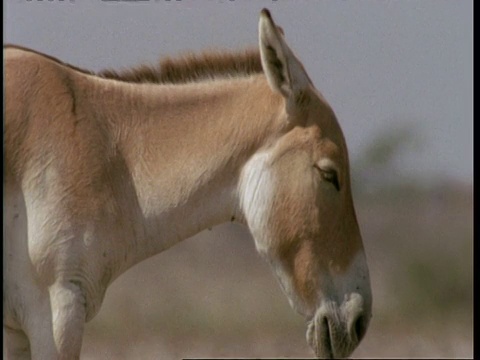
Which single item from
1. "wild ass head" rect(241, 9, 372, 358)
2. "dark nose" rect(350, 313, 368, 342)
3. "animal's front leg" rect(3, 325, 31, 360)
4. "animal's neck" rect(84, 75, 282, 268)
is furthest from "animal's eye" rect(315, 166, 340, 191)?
"animal's front leg" rect(3, 325, 31, 360)

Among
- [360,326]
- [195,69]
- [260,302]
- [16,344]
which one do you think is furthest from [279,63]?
[260,302]

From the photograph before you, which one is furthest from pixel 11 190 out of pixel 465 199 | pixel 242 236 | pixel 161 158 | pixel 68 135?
pixel 465 199

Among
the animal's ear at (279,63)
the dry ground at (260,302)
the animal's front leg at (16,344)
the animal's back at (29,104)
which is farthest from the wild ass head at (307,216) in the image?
the dry ground at (260,302)

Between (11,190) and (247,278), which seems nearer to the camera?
(11,190)

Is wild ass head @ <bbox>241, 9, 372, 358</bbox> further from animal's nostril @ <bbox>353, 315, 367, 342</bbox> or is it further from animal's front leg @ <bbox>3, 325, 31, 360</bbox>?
animal's front leg @ <bbox>3, 325, 31, 360</bbox>

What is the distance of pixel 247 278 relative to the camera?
21297 millimetres

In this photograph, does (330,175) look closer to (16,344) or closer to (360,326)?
(360,326)

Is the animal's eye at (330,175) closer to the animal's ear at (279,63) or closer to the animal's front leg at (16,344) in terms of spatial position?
the animal's ear at (279,63)

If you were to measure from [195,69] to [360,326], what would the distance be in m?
1.38

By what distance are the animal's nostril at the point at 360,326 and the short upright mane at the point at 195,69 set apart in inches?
47.2

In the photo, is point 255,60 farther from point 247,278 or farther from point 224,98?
point 247,278

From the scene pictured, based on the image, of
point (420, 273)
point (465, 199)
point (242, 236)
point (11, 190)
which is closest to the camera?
point (11, 190)

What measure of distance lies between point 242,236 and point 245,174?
19.3 metres

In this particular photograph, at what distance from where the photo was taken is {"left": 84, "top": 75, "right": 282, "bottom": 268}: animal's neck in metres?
5.45
